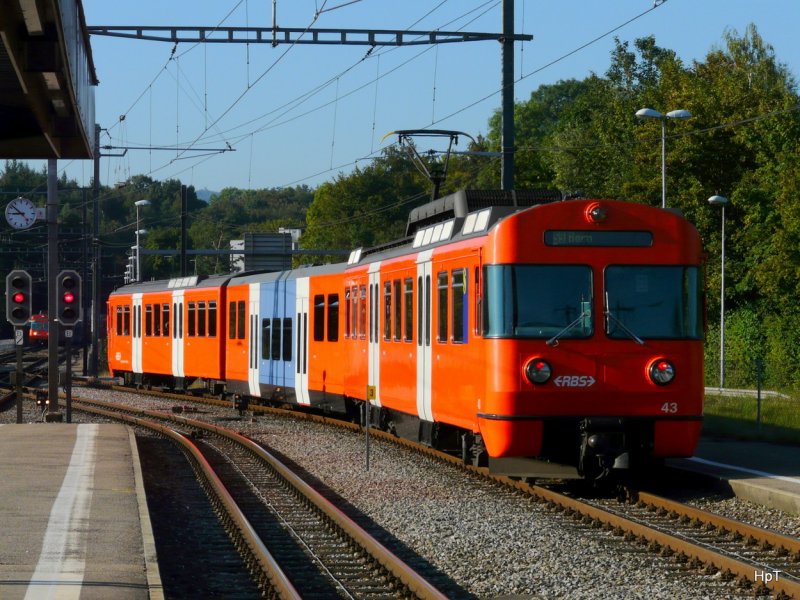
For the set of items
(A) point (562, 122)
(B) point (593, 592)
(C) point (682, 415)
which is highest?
(A) point (562, 122)

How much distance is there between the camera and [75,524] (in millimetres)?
12461

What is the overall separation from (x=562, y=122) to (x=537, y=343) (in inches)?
3018

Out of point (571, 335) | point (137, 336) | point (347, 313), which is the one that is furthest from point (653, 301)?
point (137, 336)

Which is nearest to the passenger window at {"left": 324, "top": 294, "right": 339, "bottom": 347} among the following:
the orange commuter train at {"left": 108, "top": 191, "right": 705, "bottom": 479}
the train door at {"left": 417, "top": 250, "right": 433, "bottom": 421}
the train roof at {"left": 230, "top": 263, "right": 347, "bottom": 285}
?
the train roof at {"left": 230, "top": 263, "right": 347, "bottom": 285}

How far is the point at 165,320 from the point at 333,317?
47.5ft

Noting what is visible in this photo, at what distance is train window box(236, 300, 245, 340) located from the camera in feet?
106

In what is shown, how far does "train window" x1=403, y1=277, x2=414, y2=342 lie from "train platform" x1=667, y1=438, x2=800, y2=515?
364 centimetres

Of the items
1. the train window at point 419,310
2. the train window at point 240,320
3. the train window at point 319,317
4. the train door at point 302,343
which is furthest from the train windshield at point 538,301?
the train window at point 240,320

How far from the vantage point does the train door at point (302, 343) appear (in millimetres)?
27156

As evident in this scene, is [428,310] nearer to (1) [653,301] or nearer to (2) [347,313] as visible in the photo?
(1) [653,301]

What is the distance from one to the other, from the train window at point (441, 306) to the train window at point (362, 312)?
5132 mm

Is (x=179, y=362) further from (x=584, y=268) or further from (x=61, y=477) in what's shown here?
(x=584, y=268)

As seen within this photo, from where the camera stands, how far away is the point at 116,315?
44.7m

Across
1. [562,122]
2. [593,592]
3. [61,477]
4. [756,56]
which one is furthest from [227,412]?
[562,122]
